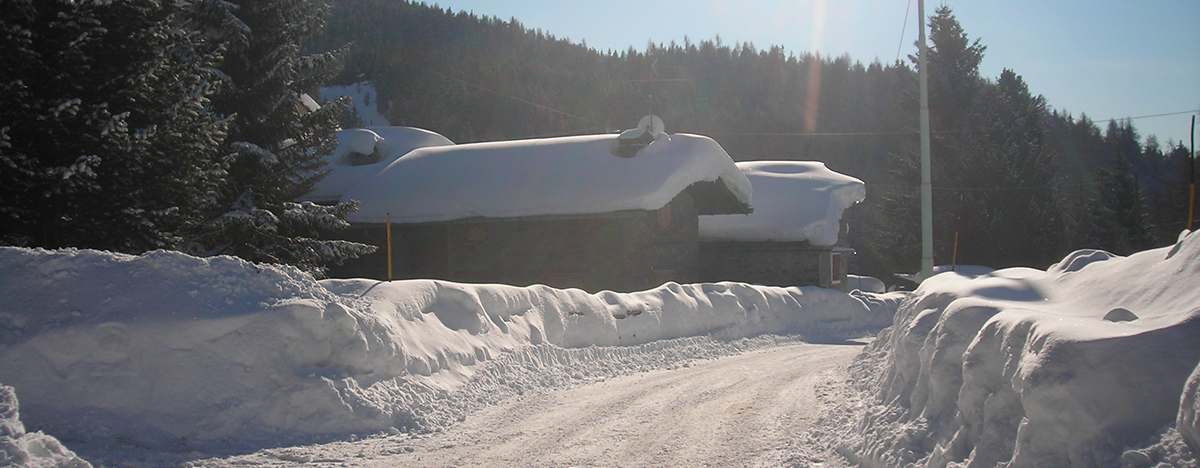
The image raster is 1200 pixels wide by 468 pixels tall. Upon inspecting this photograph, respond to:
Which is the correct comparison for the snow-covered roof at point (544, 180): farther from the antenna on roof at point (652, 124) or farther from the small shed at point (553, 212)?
the antenna on roof at point (652, 124)

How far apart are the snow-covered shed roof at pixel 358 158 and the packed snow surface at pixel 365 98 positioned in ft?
171

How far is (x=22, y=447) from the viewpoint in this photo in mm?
4348

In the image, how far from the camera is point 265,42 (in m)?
15.5

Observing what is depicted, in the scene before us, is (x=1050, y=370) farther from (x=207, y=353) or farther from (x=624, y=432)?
(x=207, y=353)

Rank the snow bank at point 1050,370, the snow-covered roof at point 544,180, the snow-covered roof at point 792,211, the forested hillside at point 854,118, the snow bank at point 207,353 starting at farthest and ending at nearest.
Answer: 1. the forested hillside at point 854,118
2. the snow-covered roof at point 792,211
3. the snow-covered roof at point 544,180
4. the snow bank at point 207,353
5. the snow bank at point 1050,370

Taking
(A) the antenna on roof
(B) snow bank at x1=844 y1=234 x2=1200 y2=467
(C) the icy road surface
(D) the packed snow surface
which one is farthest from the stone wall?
(D) the packed snow surface

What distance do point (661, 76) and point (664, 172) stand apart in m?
69.1

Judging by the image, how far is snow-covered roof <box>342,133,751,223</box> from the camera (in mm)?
21109

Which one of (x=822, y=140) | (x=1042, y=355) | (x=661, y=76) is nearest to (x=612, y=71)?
(x=661, y=76)

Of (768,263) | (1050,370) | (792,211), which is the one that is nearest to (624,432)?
(1050,370)

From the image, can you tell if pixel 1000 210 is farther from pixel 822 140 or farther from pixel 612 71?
pixel 612 71

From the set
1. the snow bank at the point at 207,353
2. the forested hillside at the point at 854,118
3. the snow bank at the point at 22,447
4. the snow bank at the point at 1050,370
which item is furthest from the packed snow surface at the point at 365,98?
the snow bank at the point at 1050,370

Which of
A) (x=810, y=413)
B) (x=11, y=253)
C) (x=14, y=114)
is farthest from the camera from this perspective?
(x=14, y=114)

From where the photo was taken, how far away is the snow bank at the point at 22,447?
4.29 meters
